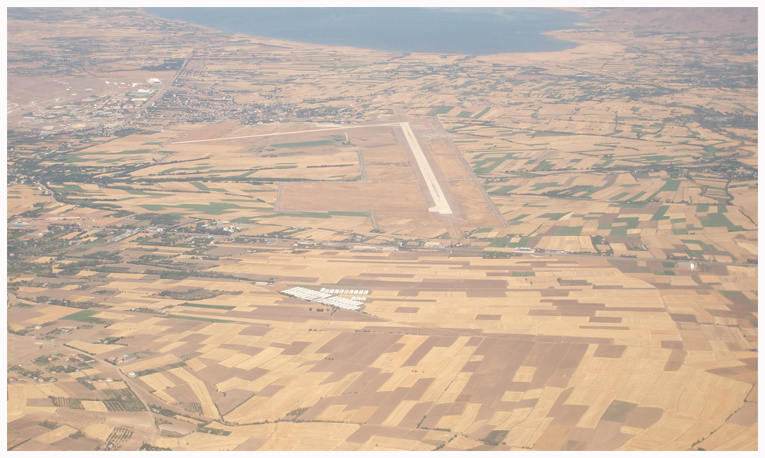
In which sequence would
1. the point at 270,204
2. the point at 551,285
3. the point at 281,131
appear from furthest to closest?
the point at 281,131 < the point at 270,204 < the point at 551,285

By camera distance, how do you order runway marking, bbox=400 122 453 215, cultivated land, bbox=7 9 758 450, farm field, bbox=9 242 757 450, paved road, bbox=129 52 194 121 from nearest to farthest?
farm field, bbox=9 242 757 450 < cultivated land, bbox=7 9 758 450 < runway marking, bbox=400 122 453 215 < paved road, bbox=129 52 194 121

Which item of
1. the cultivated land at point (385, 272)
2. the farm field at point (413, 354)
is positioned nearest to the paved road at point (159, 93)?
the cultivated land at point (385, 272)

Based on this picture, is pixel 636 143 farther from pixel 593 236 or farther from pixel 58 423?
pixel 58 423

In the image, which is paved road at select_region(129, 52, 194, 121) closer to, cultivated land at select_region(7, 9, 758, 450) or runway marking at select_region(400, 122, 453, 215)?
→ cultivated land at select_region(7, 9, 758, 450)

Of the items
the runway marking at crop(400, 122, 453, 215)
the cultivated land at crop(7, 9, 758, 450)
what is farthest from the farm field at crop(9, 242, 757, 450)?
the runway marking at crop(400, 122, 453, 215)

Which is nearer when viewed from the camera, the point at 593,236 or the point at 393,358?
the point at 393,358

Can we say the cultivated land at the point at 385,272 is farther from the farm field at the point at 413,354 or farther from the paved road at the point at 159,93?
the paved road at the point at 159,93

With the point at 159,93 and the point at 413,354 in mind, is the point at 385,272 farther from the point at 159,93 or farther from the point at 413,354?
the point at 159,93

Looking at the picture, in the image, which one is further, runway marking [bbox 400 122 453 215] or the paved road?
the paved road

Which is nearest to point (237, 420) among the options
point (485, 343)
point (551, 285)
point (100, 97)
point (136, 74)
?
point (485, 343)
